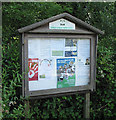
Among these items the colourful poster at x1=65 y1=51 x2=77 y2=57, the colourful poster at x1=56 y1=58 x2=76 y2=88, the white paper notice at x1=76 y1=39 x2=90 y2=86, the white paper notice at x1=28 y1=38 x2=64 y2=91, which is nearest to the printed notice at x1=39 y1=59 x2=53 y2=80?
the white paper notice at x1=28 y1=38 x2=64 y2=91

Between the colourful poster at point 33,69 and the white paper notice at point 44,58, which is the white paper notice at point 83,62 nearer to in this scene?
the white paper notice at point 44,58

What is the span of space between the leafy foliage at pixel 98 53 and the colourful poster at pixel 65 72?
646 mm

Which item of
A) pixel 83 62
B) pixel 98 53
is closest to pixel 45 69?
pixel 83 62

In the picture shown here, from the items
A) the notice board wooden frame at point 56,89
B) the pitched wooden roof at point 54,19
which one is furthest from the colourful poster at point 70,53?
the pitched wooden roof at point 54,19

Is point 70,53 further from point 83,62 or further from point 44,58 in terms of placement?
point 44,58

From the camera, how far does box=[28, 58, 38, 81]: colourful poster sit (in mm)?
2846

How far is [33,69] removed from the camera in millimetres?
2875

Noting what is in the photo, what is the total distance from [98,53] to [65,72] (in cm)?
110

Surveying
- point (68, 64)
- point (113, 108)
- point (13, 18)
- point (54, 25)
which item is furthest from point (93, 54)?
point (13, 18)

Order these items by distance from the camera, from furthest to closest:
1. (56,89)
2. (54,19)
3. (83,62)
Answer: (83,62), (56,89), (54,19)

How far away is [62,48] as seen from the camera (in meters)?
3.02

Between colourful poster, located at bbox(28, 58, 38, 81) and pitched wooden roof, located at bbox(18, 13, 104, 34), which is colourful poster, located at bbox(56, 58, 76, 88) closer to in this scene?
colourful poster, located at bbox(28, 58, 38, 81)

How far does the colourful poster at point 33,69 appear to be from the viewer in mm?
2846

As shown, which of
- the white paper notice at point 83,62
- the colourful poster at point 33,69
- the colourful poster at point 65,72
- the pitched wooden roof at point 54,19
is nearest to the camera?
the pitched wooden roof at point 54,19
